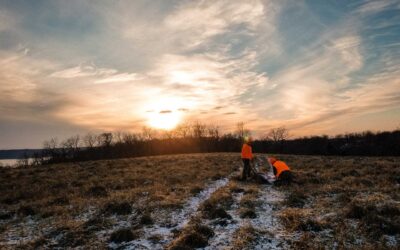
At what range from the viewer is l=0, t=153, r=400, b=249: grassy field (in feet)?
34.2

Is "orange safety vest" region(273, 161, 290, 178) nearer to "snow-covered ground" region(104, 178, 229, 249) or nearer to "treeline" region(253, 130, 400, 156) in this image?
"snow-covered ground" region(104, 178, 229, 249)

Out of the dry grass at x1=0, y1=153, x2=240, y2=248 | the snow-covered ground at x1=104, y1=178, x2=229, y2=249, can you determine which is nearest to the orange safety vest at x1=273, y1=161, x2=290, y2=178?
the dry grass at x1=0, y1=153, x2=240, y2=248

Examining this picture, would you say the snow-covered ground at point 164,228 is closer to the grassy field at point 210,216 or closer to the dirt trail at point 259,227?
the grassy field at point 210,216

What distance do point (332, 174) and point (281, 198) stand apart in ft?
25.8

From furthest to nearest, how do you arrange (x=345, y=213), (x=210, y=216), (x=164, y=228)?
(x=210, y=216) < (x=345, y=213) < (x=164, y=228)

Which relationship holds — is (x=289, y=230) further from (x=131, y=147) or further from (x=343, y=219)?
(x=131, y=147)

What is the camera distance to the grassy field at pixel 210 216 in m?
10.4

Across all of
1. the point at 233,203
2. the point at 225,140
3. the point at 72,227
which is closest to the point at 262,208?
the point at 233,203

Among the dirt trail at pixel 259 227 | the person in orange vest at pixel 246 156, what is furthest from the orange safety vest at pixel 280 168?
the dirt trail at pixel 259 227

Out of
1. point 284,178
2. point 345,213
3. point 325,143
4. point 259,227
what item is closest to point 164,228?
point 259,227

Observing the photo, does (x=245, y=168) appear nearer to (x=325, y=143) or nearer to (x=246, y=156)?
(x=246, y=156)

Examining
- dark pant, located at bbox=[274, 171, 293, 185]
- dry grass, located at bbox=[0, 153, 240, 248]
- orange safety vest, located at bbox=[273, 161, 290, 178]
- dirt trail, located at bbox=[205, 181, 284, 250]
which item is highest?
orange safety vest, located at bbox=[273, 161, 290, 178]

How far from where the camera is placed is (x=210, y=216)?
1315cm

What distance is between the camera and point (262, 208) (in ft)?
47.1
